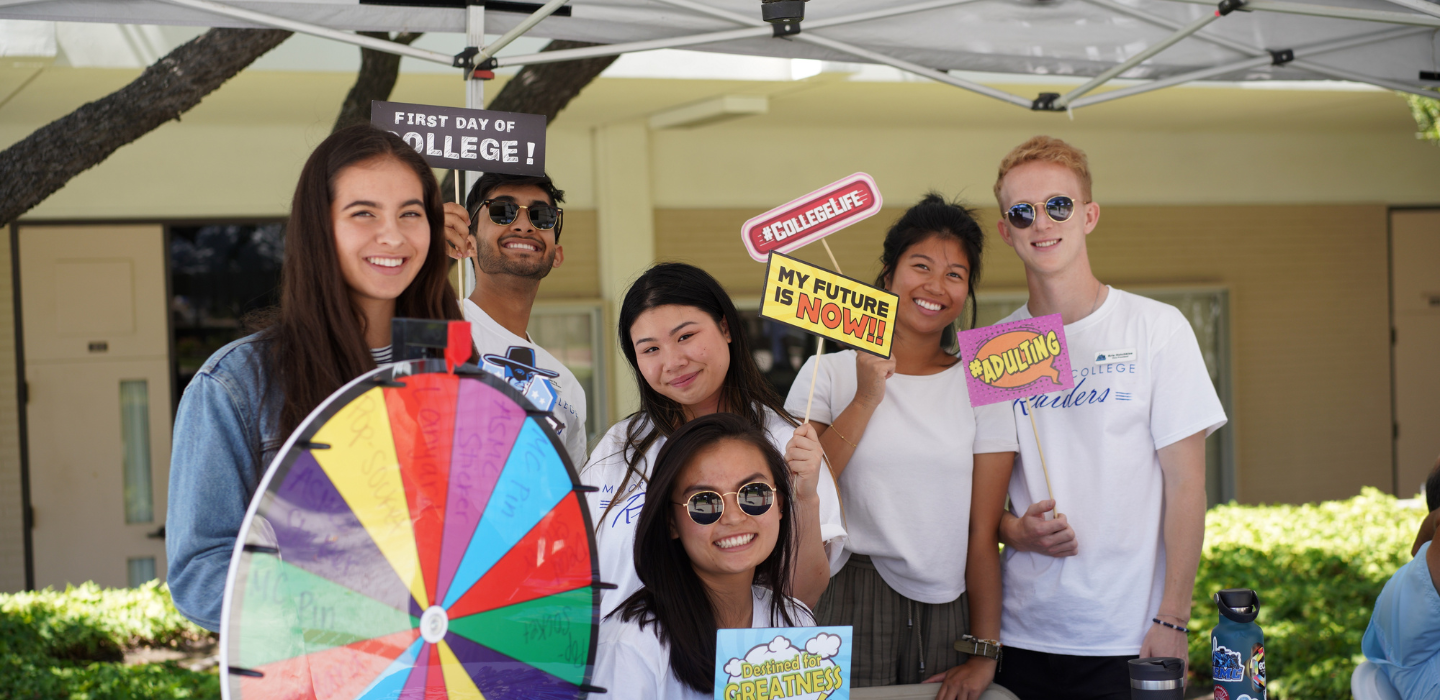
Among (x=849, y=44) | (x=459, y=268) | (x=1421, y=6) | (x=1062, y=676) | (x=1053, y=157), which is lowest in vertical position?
(x=1062, y=676)

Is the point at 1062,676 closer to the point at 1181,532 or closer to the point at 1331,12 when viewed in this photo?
the point at 1181,532

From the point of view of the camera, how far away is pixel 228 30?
3855mm

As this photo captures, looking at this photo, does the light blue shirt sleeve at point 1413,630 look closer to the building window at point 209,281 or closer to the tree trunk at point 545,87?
the tree trunk at point 545,87

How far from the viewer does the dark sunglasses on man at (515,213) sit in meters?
2.85

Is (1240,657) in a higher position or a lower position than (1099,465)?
lower

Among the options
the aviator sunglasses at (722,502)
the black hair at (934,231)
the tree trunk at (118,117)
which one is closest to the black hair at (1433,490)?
the black hair at (934,231)

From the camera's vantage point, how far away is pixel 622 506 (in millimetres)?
2279

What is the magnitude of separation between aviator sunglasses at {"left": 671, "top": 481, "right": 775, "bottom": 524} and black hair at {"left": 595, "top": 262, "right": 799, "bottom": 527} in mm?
312

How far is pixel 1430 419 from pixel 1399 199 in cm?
203

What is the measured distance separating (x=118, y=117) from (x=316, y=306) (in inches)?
107

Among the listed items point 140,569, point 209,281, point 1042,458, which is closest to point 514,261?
point 1042,458

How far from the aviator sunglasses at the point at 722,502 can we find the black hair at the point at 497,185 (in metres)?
1.15

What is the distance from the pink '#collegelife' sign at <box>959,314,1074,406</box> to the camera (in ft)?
8.41

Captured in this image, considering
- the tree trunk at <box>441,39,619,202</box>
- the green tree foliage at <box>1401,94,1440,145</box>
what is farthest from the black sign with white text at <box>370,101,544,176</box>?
Result: the green tree foliage at <box>1401,94,1440,145</box>
